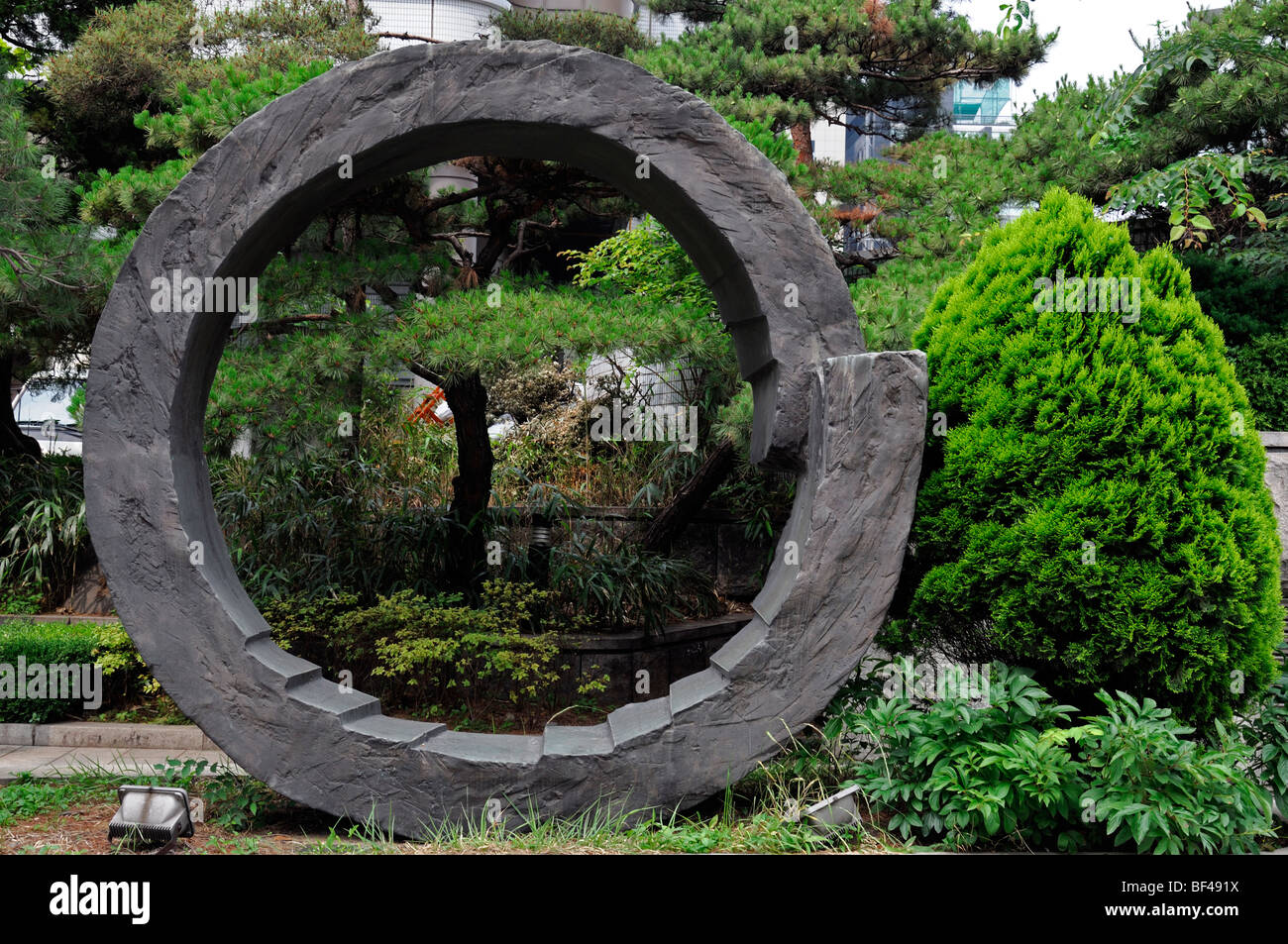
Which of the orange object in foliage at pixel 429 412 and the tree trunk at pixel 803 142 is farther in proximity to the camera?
the tree trunk at pixel 803 142

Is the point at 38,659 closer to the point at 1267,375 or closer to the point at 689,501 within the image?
the point at 689,501

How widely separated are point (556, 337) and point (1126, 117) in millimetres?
4318

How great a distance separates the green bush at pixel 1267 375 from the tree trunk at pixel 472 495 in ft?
18.5

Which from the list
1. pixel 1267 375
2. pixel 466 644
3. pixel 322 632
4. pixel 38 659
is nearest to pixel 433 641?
pixel 466 644

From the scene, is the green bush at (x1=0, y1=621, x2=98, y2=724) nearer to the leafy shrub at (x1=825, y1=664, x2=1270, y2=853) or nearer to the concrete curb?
the concrete curb

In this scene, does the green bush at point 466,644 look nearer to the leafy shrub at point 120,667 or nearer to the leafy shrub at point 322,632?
the leafy shrub at point 322,632

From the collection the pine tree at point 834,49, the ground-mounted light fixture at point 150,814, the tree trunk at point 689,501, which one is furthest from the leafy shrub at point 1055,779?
the pine tree at point 834,49

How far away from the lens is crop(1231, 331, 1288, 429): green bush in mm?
6883

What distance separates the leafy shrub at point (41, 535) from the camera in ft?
22.8

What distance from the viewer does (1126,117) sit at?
6172 mm

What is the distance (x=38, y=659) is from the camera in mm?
5891

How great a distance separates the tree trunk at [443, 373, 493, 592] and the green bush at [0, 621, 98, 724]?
2347 mm

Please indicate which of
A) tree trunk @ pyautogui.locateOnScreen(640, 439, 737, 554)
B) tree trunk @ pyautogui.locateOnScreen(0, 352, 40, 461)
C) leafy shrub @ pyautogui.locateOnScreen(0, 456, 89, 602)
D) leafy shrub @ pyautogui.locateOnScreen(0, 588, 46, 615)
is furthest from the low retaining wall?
tree trunk @ pyautogui.locateOnScreen(0, 352, 40, 461)

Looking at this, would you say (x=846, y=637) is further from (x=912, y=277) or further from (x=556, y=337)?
(x=912, y=277)
